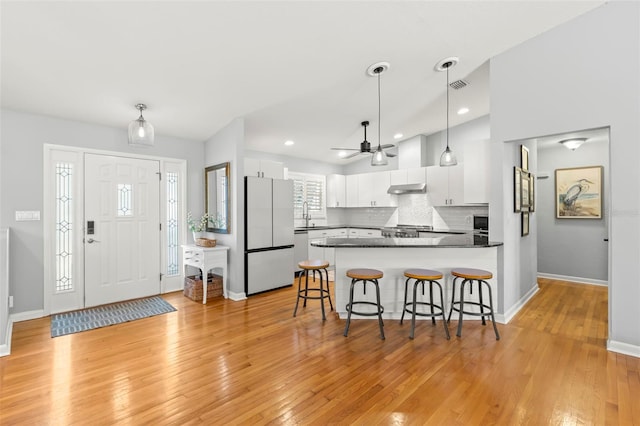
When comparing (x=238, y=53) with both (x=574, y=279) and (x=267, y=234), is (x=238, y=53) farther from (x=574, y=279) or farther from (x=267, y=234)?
(x=574, y=279)

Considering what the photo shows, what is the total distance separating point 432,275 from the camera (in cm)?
308

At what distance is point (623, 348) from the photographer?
8.98 feet

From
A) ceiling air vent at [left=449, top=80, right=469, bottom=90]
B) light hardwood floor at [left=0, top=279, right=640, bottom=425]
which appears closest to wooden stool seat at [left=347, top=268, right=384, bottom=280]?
light hardwood floor at [left=0, top=279, right=640, bottom=425]

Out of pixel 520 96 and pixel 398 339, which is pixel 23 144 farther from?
pixel 520 96

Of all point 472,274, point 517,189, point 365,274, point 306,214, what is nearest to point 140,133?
point 365,274

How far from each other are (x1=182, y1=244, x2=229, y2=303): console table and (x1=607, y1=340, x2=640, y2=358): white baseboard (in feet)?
14.5

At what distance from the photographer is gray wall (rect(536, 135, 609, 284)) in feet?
16.4

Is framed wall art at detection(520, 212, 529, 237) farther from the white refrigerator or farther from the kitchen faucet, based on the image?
the kitchen faucet

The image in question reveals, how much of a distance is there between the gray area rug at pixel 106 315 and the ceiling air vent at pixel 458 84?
189 inches

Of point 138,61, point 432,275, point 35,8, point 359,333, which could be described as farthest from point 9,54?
point 432,275

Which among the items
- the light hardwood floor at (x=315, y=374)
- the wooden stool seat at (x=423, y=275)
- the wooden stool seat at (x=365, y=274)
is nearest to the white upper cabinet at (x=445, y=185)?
the light hardwood floor at (x=315, y=374)

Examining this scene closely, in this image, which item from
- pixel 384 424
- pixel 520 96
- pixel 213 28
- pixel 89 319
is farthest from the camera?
pixel 89 319

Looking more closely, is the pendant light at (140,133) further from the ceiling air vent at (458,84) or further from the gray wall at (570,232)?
the gray wall at (570,232)

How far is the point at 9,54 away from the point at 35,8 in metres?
0.72
